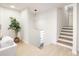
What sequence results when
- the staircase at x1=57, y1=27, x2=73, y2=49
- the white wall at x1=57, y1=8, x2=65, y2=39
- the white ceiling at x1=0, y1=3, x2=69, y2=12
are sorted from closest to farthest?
the white ceiling at x1=0, y1=3, x2=69, y2=12 → the white wall at x1=57, y1=8, x2=65, y2=39 → the staircase at x1=57, y1=27, x2=73, y2=49

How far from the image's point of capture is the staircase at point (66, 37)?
5.25 ft

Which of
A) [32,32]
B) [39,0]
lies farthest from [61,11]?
[32,32]

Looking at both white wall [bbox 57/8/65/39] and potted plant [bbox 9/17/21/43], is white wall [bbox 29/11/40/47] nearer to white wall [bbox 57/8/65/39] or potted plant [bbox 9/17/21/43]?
potted plant [bbox 9/17/21/43]

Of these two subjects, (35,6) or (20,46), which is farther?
(20,46)

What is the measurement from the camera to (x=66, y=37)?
172 centimetres

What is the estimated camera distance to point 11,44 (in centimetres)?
155

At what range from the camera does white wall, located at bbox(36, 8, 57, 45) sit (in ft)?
4.98

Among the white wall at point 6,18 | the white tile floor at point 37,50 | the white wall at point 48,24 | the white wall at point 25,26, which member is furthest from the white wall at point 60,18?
the white wall at point 6,18

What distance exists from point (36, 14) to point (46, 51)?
783mm

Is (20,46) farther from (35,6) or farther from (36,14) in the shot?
(35,6)

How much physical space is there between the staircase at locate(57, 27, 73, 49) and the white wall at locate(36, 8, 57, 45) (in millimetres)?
159

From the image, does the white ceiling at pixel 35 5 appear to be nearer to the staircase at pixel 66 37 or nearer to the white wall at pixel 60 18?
the white wall at pixel 60 18

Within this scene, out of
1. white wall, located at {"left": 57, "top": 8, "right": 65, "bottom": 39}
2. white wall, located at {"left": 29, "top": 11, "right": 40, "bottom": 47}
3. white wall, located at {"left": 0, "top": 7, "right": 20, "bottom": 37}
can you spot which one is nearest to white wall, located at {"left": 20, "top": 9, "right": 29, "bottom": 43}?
white wall, located at {"left": 29, "top": 11, "right": 40, "bottom": 47}

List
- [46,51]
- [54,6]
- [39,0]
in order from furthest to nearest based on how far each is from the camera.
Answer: [46,51], [54,6], [39,0]
